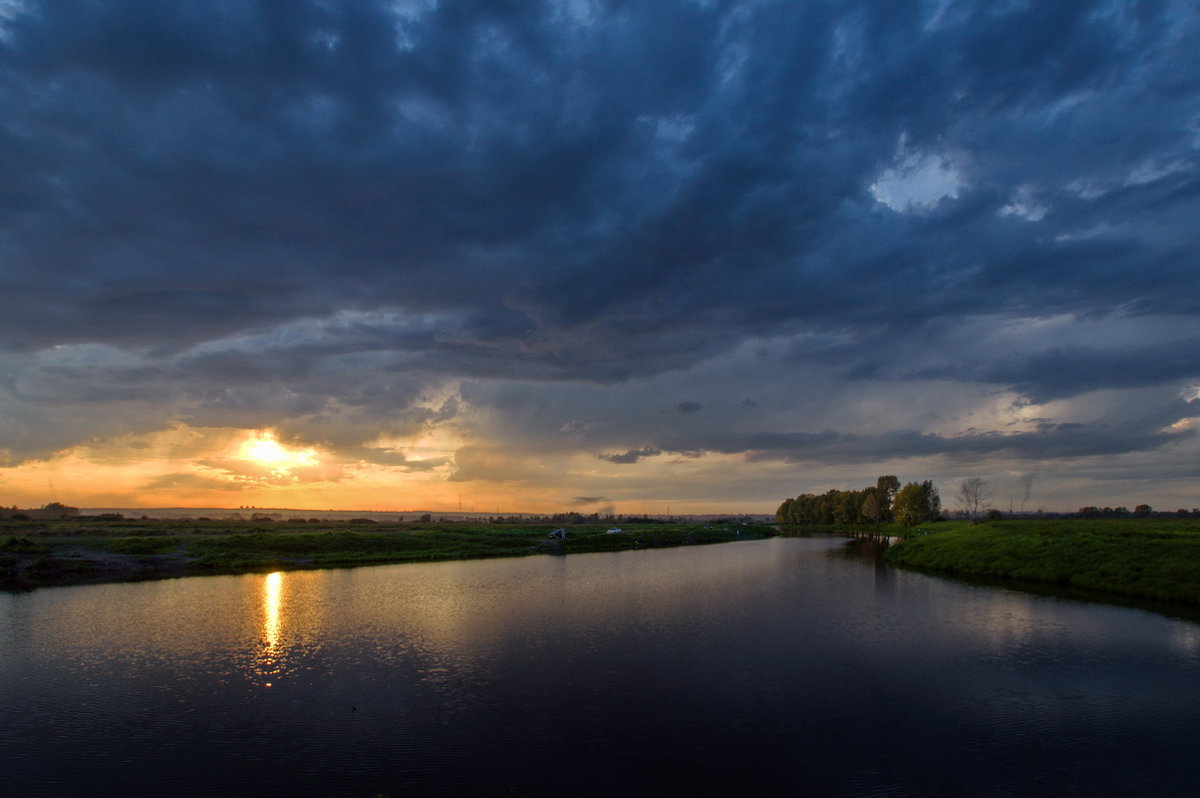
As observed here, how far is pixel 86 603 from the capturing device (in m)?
46.2

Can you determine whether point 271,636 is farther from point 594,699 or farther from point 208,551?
point 208,551

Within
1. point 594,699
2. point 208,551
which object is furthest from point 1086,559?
point 208,551

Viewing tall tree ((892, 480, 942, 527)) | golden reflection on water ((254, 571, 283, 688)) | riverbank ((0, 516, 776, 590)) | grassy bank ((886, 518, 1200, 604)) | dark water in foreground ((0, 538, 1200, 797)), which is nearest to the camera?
dark water in foreground ((0, 538, 1200, 797))

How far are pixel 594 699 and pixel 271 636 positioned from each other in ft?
71.0

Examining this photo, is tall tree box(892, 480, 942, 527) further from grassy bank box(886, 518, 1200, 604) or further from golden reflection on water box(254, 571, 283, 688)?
golden reflection on water box(254, 571, 283, 688)

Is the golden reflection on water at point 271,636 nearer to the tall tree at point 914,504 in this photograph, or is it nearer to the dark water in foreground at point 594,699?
the dark water in foreground at point 594,699

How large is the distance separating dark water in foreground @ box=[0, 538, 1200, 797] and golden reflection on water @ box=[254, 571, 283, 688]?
22 centimetres

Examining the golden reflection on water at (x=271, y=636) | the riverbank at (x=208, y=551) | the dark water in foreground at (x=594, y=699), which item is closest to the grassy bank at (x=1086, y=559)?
the dark water in foreground at (x=594, y=699)

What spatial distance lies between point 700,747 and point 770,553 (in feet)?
291

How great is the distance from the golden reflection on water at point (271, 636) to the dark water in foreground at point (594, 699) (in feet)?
0.71

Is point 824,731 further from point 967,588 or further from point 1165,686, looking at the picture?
point 967,588

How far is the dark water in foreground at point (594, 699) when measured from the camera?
18.4 m

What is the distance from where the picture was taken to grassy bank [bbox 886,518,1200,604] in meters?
48.6

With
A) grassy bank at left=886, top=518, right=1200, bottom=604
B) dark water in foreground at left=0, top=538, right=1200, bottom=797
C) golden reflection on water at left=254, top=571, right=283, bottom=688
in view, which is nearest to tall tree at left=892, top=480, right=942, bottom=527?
grassy bank at left=886, top=518, right=1200, bottom=604
